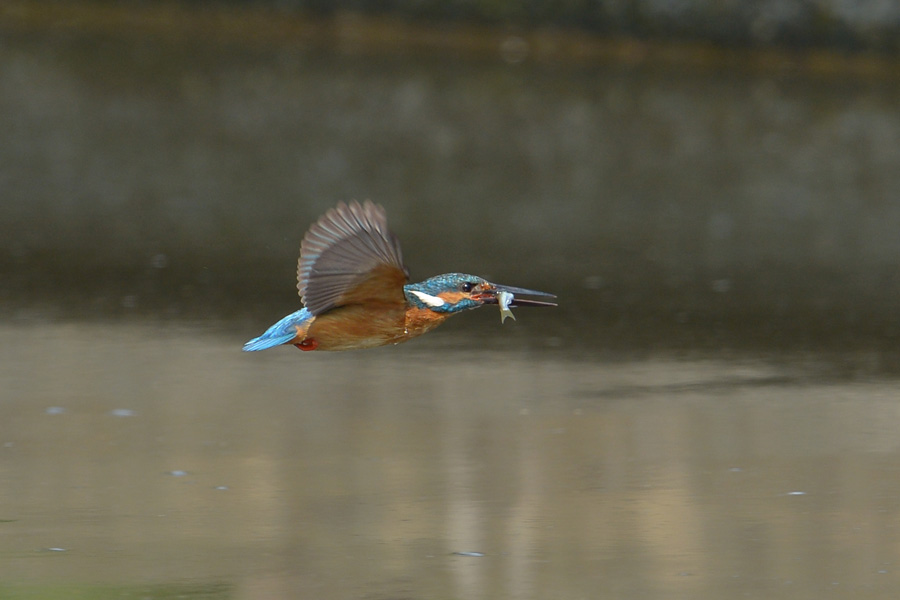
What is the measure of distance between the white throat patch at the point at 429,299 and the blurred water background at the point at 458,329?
3.64 ft

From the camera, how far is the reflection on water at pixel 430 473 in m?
4.41

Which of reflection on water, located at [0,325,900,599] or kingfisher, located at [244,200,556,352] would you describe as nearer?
kingfisher, located at [244,200,556,352]

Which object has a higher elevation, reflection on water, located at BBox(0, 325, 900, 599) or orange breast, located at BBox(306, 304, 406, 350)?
orange breast, located at BBox(306, 304, 406, 350)

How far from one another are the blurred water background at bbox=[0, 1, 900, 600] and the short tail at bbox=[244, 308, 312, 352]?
974mm

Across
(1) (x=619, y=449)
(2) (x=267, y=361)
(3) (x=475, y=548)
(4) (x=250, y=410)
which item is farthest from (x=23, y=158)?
(3) (x=475, y=548)

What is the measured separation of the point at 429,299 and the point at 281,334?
345mm

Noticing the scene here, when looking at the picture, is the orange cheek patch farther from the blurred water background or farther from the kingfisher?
the blurred water background

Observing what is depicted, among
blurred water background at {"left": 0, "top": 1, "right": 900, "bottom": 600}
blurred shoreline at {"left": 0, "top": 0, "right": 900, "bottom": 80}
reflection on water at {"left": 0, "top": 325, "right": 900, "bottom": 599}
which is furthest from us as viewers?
blurred shoreline at {"left": 0, "top": 0, "right": 900, "bottom": 80}

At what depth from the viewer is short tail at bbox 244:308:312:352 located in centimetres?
342

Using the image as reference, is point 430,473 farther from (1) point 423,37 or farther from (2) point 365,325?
(1) point 423,37

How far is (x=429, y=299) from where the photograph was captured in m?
3.40

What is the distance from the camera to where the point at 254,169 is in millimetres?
9688

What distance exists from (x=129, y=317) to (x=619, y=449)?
94.6 inches

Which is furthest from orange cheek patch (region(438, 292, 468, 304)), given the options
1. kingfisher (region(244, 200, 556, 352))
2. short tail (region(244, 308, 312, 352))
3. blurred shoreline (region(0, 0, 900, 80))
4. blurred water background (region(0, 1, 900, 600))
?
blurred shoreline (region(0, 0, 900, 80))
